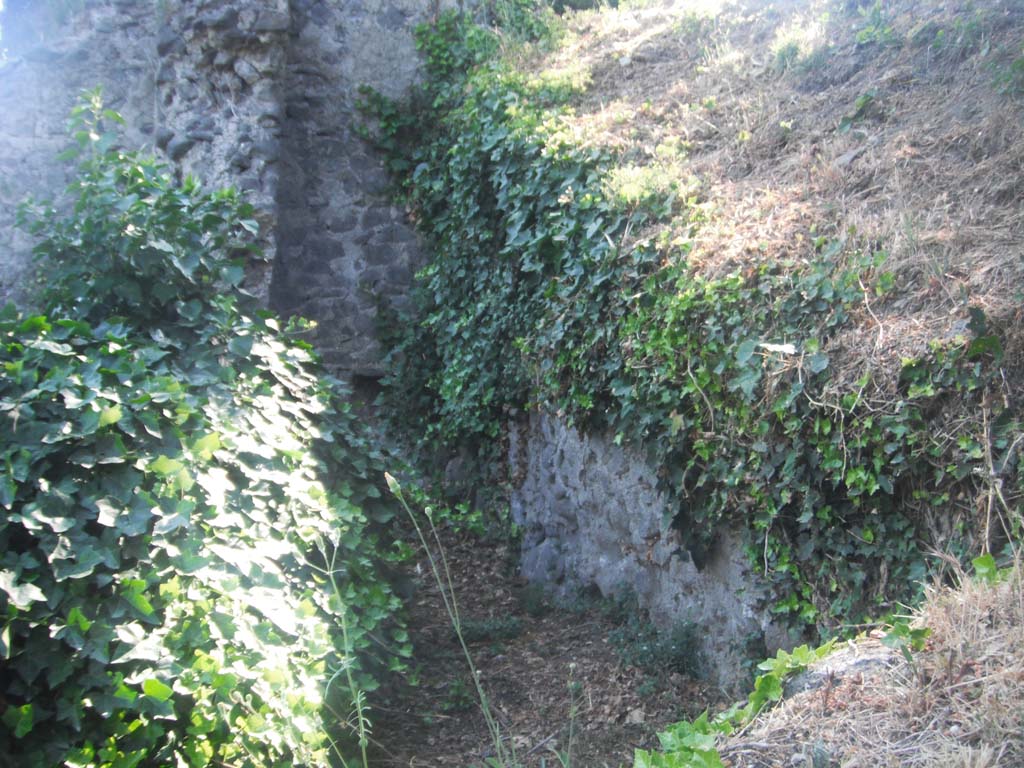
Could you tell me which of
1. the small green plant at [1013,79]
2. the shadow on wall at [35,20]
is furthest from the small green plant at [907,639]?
the shadow on wall at [35,20]

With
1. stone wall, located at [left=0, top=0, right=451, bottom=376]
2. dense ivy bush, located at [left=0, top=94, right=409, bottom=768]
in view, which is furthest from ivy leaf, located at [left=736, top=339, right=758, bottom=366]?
stone wall, located at [left=0, top=0, right=451, bottom=376]

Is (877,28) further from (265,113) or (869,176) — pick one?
(265,113)

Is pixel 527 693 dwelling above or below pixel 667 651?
below

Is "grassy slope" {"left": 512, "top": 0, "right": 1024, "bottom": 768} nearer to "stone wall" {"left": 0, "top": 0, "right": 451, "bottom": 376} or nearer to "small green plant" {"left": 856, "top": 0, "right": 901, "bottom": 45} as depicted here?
"small green plant" {"left": 856, "top": 0, "right": 901, "bottom": 45}

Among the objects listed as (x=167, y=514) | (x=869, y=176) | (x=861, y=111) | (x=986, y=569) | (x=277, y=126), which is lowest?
(x=986, y=569)

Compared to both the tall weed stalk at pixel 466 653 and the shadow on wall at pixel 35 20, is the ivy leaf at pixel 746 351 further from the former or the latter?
the shadow on wall at pixel 35 20

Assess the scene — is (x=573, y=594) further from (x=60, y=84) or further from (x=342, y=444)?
(x=60, y=84)

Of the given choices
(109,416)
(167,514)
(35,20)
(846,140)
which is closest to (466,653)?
(167,514)

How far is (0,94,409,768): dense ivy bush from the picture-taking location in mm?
2615

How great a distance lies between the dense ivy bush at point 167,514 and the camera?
2.62 metres

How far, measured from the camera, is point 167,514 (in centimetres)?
286

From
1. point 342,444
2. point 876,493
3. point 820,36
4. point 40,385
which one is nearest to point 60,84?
point 342,444

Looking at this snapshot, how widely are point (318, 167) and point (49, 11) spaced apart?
2523mm

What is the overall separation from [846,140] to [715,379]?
6.54 ft
